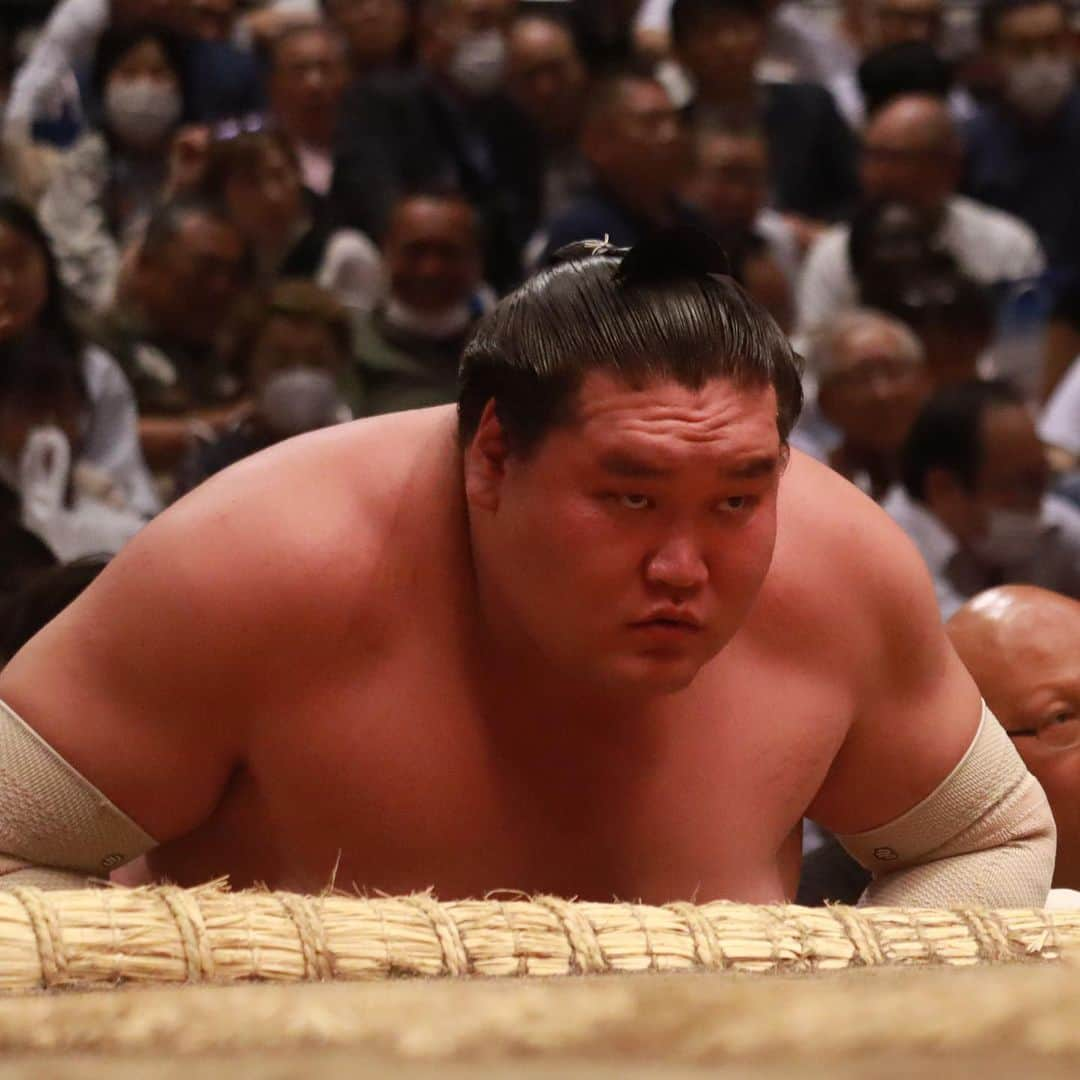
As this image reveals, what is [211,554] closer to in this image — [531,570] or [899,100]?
[531,570]

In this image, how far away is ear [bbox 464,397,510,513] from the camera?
1.34m

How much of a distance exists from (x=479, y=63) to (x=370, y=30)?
30 cm

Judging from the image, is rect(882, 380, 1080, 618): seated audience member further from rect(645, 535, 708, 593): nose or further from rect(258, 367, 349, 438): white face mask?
rect(645, 535, 708, 593): nose

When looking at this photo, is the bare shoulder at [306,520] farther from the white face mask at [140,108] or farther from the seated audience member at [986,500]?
the white face mask at [140,108]

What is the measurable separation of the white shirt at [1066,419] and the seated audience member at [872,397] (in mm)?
517

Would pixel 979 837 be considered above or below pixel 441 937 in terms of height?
below

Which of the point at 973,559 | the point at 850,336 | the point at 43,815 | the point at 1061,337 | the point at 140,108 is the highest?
the point at 43,815

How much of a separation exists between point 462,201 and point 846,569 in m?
2.31

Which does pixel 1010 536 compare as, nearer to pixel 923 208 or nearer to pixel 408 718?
pixel 923 208

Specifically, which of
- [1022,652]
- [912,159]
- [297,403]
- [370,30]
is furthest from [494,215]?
[1022,652]

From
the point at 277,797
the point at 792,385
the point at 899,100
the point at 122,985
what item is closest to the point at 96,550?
the point at 277,797

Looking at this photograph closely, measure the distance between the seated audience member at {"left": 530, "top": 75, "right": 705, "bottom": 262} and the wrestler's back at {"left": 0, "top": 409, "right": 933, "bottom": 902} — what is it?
92.6 inches

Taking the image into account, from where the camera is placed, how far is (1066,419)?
3703 mm

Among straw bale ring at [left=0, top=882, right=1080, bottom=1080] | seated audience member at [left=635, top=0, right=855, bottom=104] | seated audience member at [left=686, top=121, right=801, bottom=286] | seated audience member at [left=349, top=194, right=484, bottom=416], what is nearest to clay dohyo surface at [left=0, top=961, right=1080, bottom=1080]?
straw bale ring at [left=0, top=882, right=1080, bottom=1080]
